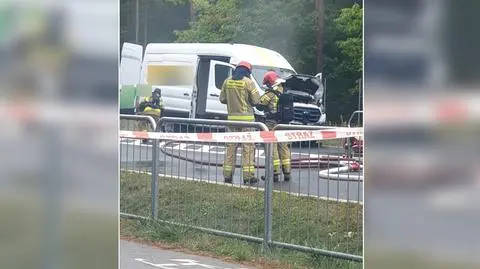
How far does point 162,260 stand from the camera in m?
6.92

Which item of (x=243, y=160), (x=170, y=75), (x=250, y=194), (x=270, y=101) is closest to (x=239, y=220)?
(x=250, y=194)

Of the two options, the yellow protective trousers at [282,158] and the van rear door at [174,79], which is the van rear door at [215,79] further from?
the yellow protective trousers at [282,158]

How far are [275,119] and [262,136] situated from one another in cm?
917

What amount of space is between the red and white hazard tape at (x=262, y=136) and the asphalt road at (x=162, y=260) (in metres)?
1.20

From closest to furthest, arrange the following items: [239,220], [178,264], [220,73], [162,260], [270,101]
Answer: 1. [178,264]
2. [162,260]
3. [239,220]
4. [270,101]
5. [220,73]

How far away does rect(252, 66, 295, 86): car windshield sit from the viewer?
2177cm

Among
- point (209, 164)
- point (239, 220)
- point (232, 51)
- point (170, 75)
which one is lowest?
point (239, 220)

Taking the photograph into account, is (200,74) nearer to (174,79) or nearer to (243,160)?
(174,79)
